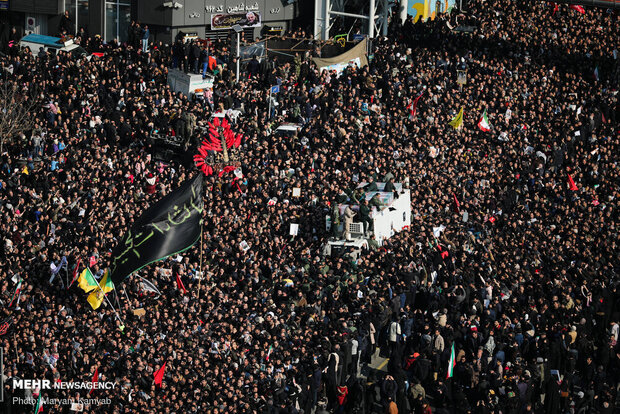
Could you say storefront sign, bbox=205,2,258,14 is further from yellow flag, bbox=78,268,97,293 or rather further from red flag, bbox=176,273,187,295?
yellow flag, bbox=78,268,97,293

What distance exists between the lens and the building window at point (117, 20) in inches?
2248

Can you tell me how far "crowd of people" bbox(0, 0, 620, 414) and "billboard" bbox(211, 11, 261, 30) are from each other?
10.2 feet

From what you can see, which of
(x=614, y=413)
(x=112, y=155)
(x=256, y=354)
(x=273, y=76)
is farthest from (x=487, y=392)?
(x=273, y=76)

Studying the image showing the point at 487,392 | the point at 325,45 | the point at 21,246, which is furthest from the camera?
the point at 325,45

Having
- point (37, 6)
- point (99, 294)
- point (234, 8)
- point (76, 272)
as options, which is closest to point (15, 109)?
point (37, 6)

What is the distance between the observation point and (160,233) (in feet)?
110

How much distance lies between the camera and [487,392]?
31328 mm

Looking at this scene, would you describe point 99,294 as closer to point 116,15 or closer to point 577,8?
point 116,15

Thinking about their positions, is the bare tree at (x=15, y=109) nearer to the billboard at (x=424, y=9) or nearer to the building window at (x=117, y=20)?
the building window at (x=117, y=20)

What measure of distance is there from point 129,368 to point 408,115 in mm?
19123

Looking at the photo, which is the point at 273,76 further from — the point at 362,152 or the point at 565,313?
the point at 565,313

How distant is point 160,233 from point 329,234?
8.73 m

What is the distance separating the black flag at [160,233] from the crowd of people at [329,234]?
1975 millimetres

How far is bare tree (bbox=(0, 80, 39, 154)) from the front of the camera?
46062mm
